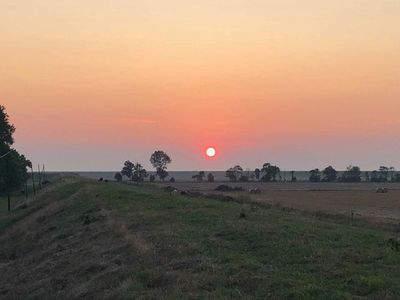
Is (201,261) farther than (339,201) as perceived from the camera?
No

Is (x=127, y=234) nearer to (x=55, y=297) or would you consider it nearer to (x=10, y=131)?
(x=55, y=297)

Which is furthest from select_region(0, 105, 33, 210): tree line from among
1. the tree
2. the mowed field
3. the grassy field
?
the grassy field

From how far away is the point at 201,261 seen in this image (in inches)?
572

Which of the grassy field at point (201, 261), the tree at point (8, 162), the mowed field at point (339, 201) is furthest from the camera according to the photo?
the tree at point (8, 162)

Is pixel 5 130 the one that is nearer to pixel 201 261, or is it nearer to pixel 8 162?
pixel 8 162

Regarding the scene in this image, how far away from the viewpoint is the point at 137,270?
14.9 meters

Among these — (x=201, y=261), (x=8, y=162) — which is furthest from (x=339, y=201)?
(x=201, y=261)

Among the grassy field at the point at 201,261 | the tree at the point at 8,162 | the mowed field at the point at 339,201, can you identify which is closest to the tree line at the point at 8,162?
the tree at the point at 8,162

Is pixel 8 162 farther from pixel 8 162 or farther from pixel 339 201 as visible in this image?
pixel 339 201

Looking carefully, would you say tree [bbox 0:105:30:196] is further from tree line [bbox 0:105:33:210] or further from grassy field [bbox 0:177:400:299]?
grassy field [bbox 0:177:400:299]

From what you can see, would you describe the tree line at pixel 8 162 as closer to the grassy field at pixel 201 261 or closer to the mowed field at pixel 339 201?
the mowed field at pixel 339 201

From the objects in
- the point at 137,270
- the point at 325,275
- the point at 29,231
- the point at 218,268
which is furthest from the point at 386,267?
the point at 29,231

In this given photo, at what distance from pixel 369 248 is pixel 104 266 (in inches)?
284

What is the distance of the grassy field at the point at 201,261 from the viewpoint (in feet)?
38.6
